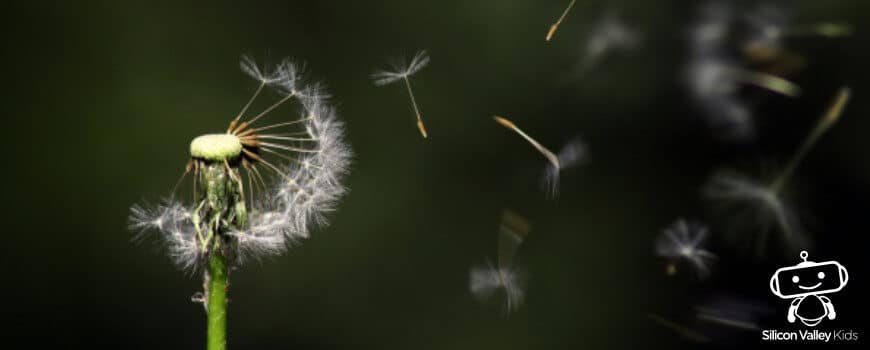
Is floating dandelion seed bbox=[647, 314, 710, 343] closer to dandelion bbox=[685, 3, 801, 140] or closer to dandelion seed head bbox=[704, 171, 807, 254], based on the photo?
dandelion seed head bbox=[704, 171, 807, 254]

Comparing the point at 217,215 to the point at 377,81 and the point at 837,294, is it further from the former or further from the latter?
the point at 837,294

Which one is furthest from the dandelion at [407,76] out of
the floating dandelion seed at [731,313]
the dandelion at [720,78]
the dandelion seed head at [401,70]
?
the floating dandelion seed at [731,313]

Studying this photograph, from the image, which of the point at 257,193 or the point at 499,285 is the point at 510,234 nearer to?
the point at 499,285

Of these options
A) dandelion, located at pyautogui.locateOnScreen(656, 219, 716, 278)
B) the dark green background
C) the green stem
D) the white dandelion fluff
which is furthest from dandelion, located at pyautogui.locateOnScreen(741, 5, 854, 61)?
the green stem

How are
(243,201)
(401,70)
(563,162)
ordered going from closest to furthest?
(243,201)
(401,70)
(563,162)

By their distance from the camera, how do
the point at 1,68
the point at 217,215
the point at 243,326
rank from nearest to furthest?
the point at 217,215
the point at 1,68
the point at 243,326

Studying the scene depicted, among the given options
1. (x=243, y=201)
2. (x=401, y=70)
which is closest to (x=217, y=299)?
(x=243, y=201)

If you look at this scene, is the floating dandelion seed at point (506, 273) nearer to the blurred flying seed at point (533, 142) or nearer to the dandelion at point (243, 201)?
the blurred flying seed at point (533, 142)

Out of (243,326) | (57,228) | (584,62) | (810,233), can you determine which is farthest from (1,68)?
(810,233)
